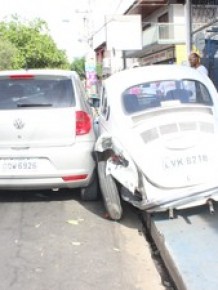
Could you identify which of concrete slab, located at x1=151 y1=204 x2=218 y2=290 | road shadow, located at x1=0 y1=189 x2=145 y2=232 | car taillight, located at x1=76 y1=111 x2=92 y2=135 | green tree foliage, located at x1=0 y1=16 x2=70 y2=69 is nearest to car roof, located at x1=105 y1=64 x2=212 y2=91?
car taillight, located at x1=76 y1=111 x2=92 y2=135

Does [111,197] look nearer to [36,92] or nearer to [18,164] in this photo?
[18,164]

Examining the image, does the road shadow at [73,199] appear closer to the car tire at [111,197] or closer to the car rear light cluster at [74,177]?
the car tire at [111,197]

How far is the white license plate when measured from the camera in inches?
288

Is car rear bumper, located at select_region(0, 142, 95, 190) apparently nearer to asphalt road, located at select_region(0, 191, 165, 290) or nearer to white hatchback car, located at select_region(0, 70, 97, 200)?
white hatchback car, located at select_region(0, 70, 97, 200)

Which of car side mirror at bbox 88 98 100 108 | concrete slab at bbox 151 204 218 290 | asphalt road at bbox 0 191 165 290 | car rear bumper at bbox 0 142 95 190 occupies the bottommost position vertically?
asphalt road at bbox 0 191 165 290

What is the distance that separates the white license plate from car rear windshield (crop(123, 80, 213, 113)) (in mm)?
1400

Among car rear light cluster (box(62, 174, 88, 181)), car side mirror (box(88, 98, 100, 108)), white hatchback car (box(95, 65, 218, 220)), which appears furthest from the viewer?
car side mirror (box(88, 98, 100, 108))

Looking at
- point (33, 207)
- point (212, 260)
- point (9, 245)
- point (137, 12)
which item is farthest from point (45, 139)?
point (137, 12)

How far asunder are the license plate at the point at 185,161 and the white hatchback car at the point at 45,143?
5.30 ft

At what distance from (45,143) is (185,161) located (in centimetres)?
203

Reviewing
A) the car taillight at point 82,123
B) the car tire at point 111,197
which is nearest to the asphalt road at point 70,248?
the car tire at point 111,197

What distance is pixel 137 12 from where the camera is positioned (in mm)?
42250

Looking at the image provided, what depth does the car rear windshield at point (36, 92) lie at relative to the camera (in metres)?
7.52

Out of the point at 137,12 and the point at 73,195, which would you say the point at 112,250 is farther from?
the point at 137,12
